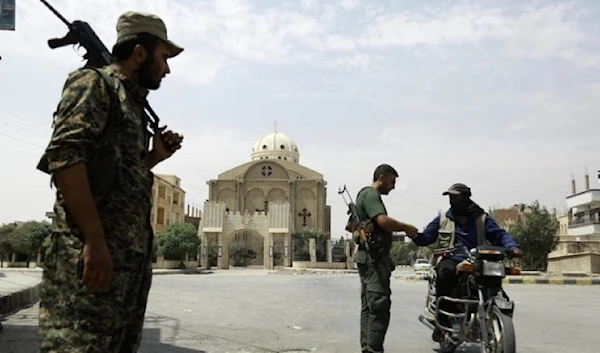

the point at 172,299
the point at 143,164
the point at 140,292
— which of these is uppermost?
the point at 143,164

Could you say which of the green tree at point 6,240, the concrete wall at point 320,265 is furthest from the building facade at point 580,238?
the green tree at point 6,240

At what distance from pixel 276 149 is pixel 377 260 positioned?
2905 inches

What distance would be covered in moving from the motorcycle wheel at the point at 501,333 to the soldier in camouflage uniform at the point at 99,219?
2521mm

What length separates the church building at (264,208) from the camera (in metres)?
49.9

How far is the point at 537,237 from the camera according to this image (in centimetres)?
3180

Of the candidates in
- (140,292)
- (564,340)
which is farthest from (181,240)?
(140,292)

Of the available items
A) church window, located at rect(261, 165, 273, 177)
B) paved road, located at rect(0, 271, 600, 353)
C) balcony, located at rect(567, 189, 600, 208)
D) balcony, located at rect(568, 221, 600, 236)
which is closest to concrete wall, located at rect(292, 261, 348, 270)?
church window, located at rect(261, 165, 273, 177)

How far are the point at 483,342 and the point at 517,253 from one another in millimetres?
781

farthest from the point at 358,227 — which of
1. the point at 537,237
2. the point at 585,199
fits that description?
the point at 585,199

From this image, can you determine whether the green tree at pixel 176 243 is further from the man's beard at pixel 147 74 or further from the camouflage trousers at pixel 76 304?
the camouflage trousers at pixel 76 304

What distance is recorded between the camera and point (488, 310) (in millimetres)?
3980

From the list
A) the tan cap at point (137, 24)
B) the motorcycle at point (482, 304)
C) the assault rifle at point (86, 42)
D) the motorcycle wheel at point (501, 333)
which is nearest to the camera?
the tan cap at point (137, 24)

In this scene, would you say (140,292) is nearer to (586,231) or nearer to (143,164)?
(143,164)

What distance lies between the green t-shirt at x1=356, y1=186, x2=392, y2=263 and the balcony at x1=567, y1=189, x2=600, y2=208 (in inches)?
2180
